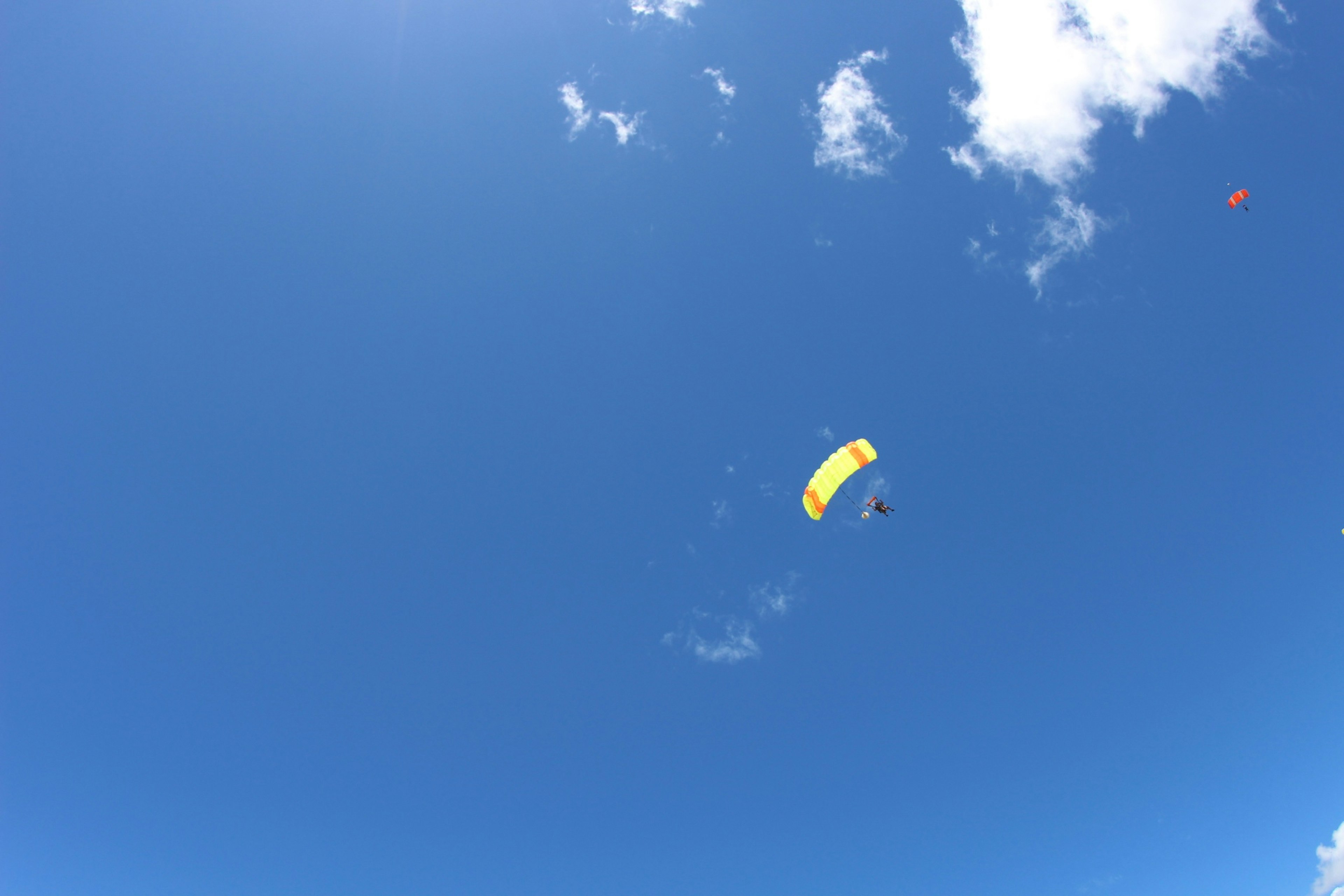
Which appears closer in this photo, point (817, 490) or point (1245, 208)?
point (817, 490)

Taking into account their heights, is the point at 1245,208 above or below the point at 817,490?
above
